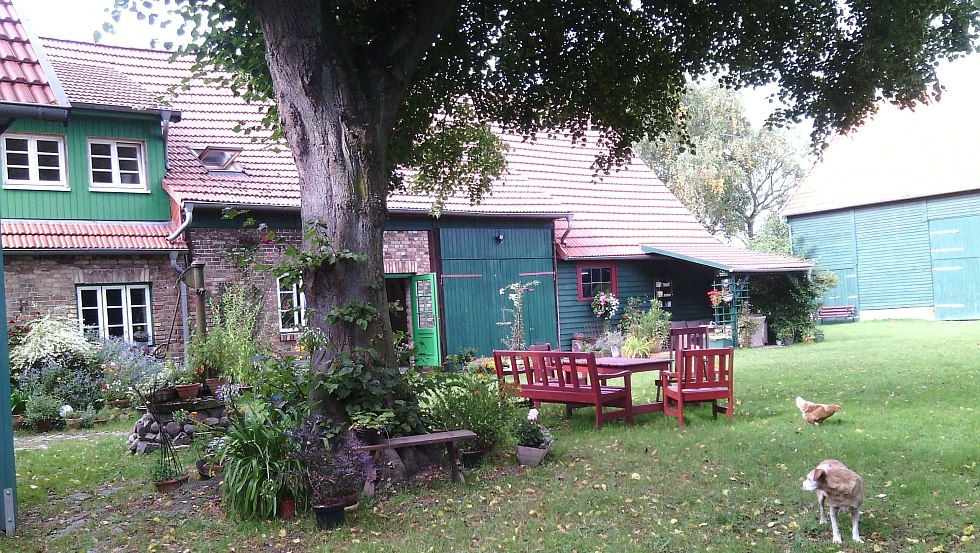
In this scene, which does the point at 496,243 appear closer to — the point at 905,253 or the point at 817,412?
the point at 817,412

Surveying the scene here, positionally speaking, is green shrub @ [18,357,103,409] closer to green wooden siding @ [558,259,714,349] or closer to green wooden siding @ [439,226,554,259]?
green wooden siding @ [439,226,554,259]

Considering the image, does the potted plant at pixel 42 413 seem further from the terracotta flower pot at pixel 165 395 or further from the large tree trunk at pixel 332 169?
the large tree trunk at pixel 332 169

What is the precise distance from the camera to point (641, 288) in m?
21.4

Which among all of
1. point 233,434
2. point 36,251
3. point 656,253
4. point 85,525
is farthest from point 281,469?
point 656,253

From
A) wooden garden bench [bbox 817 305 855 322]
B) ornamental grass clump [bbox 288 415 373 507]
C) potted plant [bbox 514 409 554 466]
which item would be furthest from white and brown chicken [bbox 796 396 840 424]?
wooden garden bench [bbox 817 305 855 322]

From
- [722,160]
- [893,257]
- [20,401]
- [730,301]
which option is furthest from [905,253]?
[20,401]

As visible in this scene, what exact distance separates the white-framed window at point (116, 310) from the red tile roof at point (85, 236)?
74cm

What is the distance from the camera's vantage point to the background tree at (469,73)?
7.06 meters

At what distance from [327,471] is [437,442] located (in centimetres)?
128

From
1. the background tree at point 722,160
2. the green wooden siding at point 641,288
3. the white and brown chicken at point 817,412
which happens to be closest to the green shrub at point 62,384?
the white and brown chicken at point 817,412

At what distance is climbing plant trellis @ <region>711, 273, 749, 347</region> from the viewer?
65.7 feet

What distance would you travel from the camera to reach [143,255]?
14.0 meters

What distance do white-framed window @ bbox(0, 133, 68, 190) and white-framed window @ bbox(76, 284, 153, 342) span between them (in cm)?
192

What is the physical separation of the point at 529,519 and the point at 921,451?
149 inches
